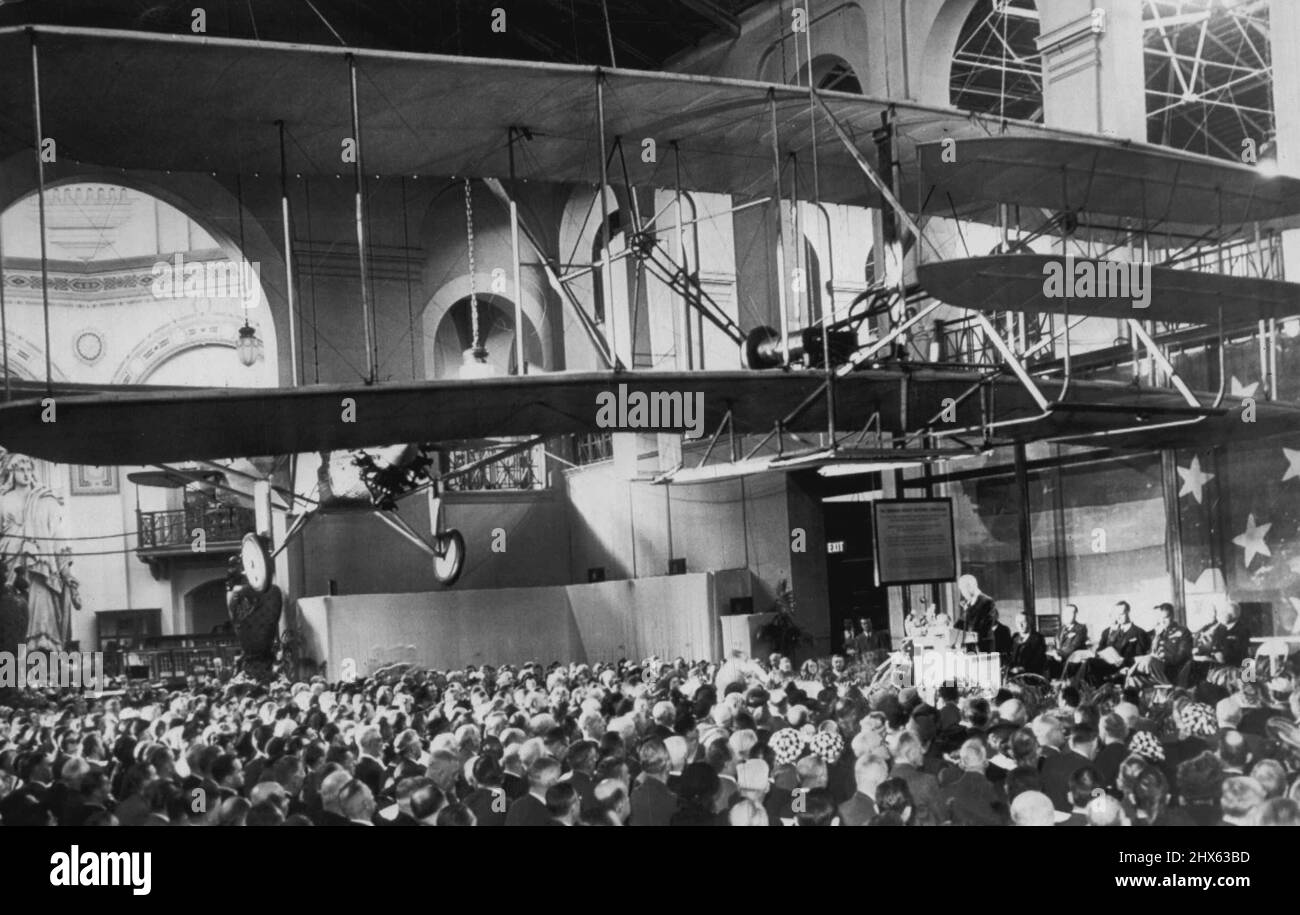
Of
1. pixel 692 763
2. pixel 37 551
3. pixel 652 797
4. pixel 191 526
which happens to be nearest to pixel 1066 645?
pixel 692 763

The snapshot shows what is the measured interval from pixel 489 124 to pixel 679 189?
1006mm

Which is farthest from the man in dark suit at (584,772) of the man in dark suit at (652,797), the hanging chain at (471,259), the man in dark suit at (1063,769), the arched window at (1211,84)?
the arched window at (1211,84)

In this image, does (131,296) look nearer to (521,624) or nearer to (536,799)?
(521,624)

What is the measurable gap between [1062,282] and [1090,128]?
378 centimetres

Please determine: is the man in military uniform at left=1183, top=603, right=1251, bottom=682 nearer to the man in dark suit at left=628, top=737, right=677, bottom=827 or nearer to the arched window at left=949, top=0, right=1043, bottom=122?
the man in dark suit at left=628, top=737, right=677, bottom=827

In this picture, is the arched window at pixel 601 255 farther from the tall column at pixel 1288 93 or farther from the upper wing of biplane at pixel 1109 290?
the tall column at pixel 1288 93

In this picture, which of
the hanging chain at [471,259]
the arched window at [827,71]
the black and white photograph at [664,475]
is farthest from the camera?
the arched window at [827,71]

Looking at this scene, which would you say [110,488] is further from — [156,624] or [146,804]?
[146,804]

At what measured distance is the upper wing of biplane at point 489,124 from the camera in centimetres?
587

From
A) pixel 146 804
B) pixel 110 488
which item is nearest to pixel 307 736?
pixel 146 804

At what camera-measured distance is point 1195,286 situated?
264 inches

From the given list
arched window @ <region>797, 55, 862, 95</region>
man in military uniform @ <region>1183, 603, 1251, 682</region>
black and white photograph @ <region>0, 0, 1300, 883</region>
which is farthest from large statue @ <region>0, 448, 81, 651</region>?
arched window @ <region>797, 55, 862, 95</region>

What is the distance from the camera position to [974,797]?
466 cm

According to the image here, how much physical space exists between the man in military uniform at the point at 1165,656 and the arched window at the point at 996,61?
30.7ft
